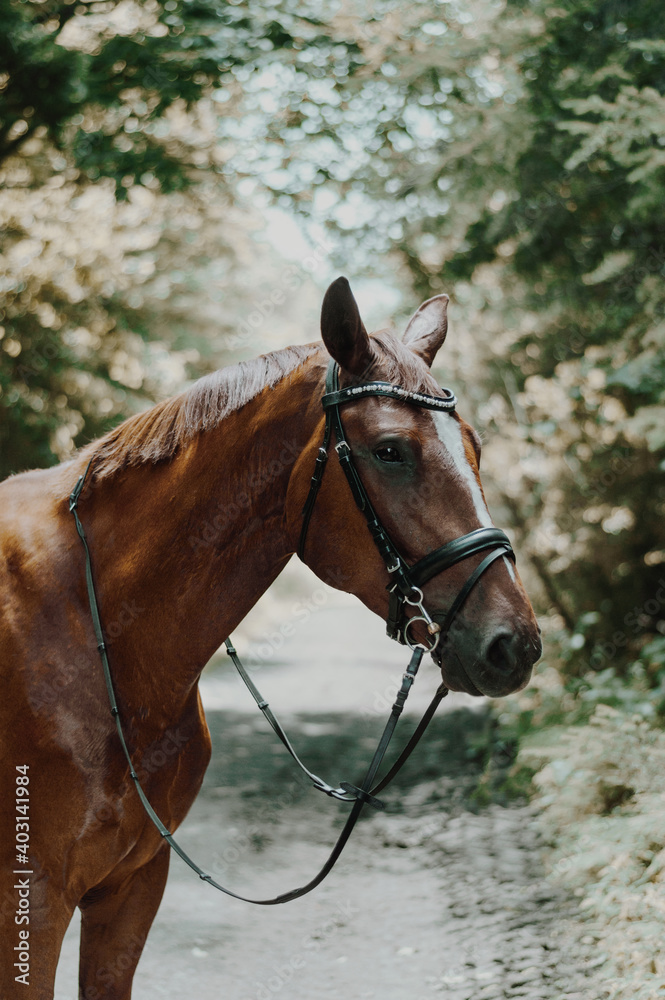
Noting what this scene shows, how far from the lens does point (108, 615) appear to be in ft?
6.98

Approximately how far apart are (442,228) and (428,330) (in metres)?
4.20

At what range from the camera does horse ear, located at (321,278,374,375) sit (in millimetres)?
1870

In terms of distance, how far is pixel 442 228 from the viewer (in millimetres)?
6250

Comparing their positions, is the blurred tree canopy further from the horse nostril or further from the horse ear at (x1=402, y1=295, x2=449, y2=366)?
the horse nostril

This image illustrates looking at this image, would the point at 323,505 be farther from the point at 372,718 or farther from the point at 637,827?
the point at 372,718

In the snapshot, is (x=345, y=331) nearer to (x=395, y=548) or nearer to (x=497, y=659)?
(x=395, y=548)

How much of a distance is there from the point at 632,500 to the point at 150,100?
19.6 ft

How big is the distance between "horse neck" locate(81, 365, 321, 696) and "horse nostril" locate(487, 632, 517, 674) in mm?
642

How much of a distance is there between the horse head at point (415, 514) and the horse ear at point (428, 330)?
0.31 meters

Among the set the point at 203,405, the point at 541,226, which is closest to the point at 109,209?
the point at 541,226

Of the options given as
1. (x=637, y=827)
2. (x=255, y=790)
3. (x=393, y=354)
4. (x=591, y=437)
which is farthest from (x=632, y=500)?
(x=393, y=354)

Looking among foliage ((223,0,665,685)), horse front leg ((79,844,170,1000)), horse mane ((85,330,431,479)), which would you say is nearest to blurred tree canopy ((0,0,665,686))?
foliage ((223,0,665,685))

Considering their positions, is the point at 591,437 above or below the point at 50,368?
below

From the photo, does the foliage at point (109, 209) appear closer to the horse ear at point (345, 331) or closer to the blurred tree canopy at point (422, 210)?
the blurred tree canopy at point (422, 210)
